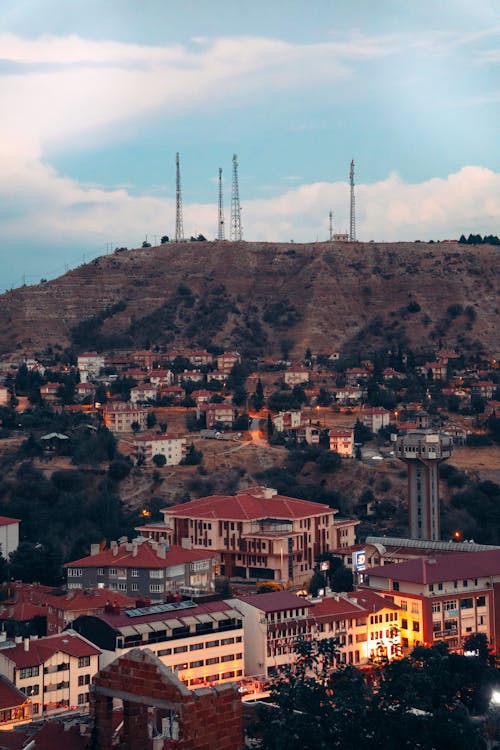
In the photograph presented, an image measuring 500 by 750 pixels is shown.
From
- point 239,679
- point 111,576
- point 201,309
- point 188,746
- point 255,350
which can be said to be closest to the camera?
point 188,746

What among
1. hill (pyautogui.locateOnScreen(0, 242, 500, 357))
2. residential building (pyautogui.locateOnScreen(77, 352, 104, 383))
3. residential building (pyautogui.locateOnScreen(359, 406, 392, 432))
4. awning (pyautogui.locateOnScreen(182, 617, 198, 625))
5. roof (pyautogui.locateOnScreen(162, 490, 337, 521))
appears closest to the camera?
awning (pyautogui.locateOnScreen(182, 617, 198, 625))

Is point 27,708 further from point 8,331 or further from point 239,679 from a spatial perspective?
point 8,331

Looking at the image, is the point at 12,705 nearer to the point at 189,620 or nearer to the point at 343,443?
the point at 189,620

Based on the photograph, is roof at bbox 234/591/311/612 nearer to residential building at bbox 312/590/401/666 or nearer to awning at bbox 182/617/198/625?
residential building at bbox 312/590/401/666

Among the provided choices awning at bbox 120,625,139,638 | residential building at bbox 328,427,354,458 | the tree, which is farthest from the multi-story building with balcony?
awning at bbox 120,625,139,638

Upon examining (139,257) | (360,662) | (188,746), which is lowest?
(360,662)

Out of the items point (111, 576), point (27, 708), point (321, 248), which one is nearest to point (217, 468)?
point (111, 576)

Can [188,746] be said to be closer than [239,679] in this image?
Yes

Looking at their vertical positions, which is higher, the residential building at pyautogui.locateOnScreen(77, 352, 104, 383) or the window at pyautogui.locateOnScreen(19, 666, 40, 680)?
the residential building at pyautogui.locateOnScreen(77, 352, 104, 383)
